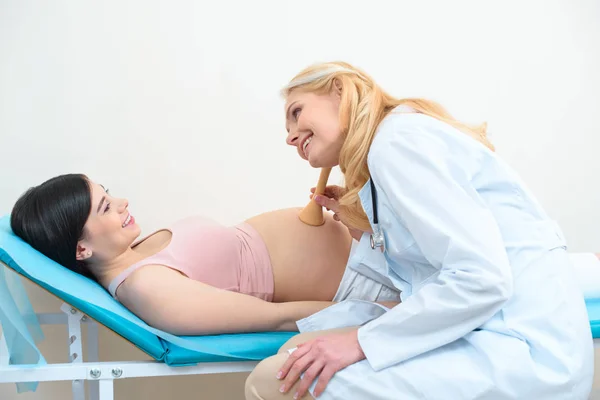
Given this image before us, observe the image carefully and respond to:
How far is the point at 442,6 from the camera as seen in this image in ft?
8.52

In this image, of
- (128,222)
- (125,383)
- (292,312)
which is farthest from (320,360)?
(125,383)

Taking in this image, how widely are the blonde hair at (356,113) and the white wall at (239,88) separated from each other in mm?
440

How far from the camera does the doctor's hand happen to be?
1.24 metres

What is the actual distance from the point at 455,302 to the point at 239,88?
144cm

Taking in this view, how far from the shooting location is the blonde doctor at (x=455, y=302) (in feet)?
3.82

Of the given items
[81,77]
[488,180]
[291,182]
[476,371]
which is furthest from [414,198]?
[81,77]

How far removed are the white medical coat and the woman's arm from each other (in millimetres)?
441

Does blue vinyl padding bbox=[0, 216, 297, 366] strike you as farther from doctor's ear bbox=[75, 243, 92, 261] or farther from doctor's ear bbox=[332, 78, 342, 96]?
doctor's ear bbox=[332, 78, 342, 96]

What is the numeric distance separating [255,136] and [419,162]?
1.27 metres

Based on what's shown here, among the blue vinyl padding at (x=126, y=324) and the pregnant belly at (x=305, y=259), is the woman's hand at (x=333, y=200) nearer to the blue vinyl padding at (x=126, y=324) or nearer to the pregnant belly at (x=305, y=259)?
the pregnant belly at (x=305, y=259)

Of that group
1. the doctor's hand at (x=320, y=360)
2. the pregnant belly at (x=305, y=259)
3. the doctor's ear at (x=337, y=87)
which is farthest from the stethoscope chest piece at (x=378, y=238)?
the pregnant belly at (x=305, y=259)

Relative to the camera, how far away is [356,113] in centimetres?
145

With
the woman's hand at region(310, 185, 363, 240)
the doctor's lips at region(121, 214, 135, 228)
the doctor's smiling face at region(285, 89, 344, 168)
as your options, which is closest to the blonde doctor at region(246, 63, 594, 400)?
the doctor's smiling face at region(285, 89, 344, 168)

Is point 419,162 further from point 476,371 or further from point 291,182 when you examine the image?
point 291,182
